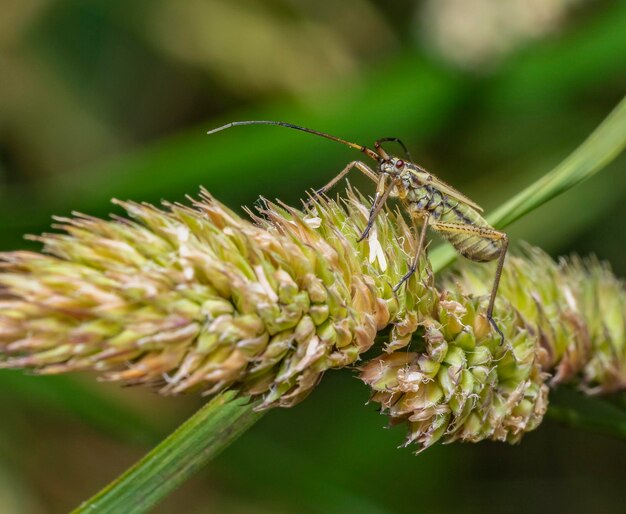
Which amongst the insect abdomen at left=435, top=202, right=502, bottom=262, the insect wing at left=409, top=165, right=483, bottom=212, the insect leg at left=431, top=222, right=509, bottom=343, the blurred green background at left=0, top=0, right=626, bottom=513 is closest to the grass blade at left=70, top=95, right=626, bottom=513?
the insect leg at left=431, top=222, right=509, bottom=343

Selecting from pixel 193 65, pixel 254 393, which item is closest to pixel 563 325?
pixel 254 393

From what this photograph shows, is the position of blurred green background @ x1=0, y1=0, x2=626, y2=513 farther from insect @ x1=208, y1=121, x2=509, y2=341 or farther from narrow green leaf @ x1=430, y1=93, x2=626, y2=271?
narrow green leaf @ x1=430, y1=93, x2=626, y2=271

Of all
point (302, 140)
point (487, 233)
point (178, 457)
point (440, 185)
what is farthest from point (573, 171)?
point (302, 140)

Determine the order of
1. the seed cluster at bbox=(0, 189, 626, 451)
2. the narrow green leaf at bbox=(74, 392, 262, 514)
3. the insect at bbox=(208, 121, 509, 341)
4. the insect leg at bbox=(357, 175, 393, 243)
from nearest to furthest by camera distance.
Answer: the seed cluster at bbox=(0, 189, 626, 451), the narrow green leaf at bbox=(74, 392, 262, 514), the insect leg at bbox=(357, 175, 393, 243), the insect at bbox=(208, 121, 509, 341)

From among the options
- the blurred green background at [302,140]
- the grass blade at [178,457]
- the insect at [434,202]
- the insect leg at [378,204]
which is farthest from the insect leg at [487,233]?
the blurred green background at [302,140]

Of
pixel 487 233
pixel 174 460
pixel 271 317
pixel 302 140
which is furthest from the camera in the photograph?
pixel 302 140

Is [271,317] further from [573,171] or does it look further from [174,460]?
[573,171]

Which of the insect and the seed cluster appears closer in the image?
the seed cluster
